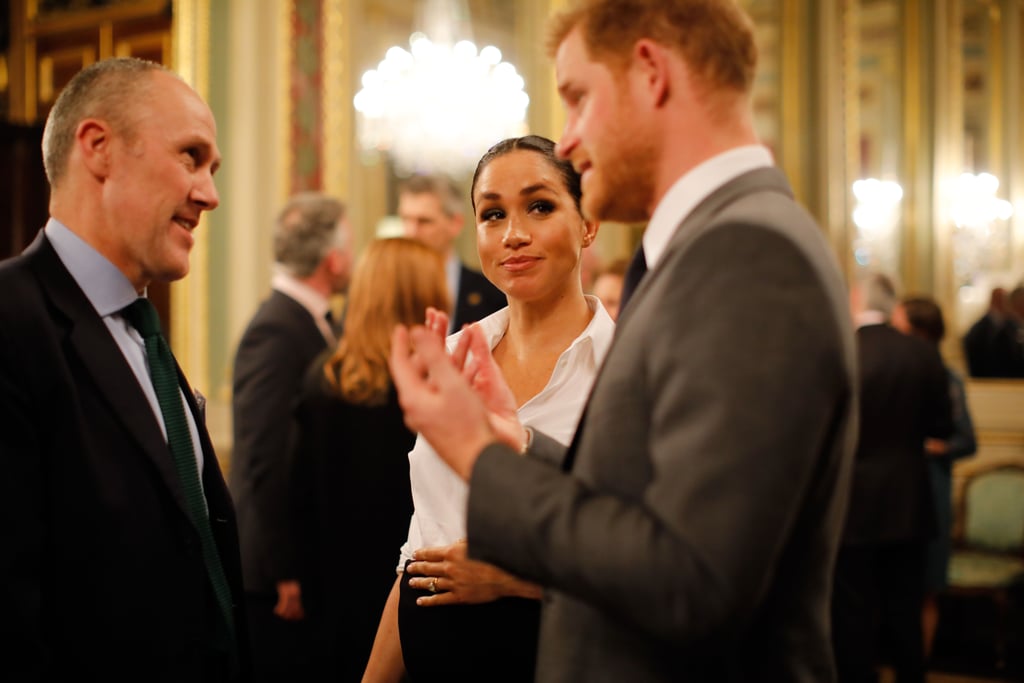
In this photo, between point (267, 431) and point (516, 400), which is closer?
point (516, 400)

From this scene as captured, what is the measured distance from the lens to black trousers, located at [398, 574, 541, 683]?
4.58ft

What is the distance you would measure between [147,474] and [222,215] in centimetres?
446

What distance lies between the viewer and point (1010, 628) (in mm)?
5121

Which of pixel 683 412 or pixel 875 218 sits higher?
pixel 875 218

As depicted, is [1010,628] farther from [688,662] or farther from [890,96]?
[688,662]

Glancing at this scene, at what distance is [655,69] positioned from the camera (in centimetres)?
101

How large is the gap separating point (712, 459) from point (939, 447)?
4325mm

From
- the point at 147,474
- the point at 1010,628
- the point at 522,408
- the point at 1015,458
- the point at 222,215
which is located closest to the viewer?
the point at 147,474

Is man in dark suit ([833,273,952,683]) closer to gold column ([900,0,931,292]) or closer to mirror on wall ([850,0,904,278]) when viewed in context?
mirror on wall ([850,0,904,278])

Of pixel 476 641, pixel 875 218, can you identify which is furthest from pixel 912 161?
pixel 476 641

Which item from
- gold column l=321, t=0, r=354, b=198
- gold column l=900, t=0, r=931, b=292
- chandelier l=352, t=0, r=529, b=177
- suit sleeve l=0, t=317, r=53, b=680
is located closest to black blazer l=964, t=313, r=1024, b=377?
gold column l=900, t=0, r=931, b=292

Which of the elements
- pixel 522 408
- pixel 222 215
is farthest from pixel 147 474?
pixel 222 215

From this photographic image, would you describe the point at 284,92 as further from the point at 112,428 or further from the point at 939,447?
the point at 112,428

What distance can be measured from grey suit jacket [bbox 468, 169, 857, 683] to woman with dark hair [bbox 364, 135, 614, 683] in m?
0.37
